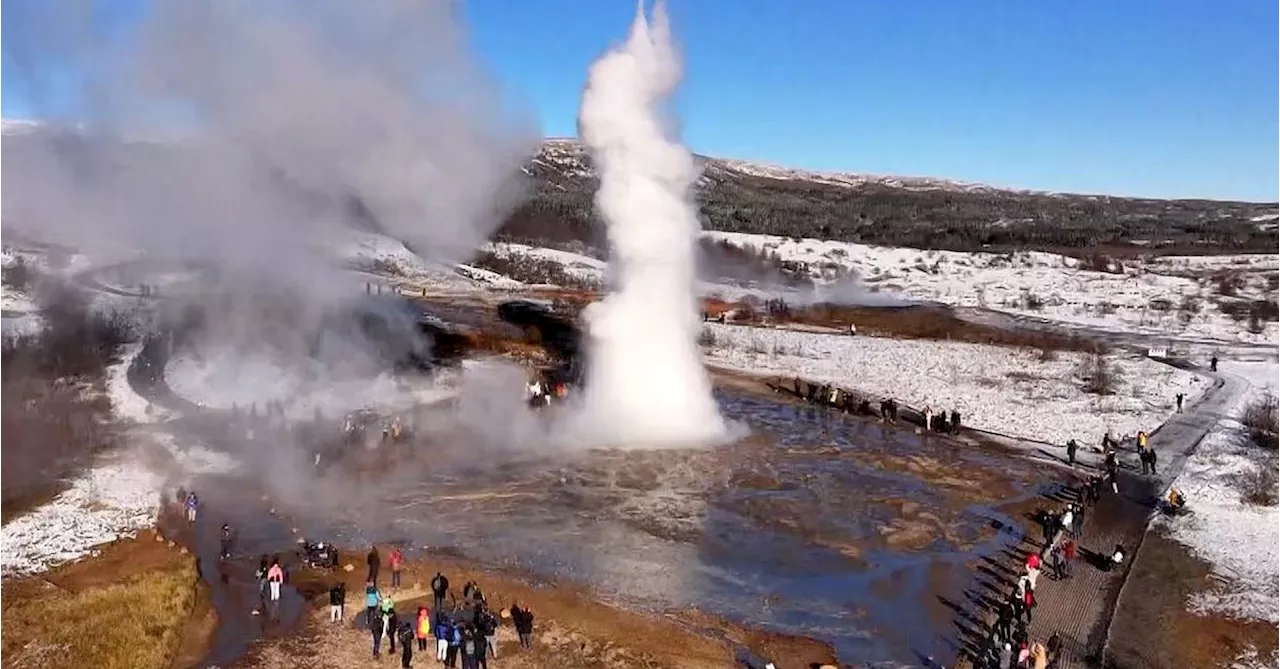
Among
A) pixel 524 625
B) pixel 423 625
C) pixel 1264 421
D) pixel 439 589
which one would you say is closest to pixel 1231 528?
pixel 1264 421

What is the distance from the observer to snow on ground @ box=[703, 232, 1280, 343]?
50.5m

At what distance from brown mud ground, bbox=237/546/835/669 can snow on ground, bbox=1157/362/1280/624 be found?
743 cm

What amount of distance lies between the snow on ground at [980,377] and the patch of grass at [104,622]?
21596mm

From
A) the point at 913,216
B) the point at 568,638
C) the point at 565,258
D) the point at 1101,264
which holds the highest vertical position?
the point at 913,216

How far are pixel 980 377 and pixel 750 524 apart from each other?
1911 cm

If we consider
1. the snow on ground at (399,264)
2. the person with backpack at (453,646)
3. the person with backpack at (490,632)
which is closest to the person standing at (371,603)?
the person with backpack at (453,646)

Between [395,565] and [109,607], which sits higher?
[395,565]

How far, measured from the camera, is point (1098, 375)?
34031 millimetres

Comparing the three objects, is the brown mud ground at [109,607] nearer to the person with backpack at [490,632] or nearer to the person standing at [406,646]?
the person standing at [406,646]

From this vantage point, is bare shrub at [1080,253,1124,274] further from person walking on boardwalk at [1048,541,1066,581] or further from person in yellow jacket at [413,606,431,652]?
person in yellow jacket at [413,606,431,652]

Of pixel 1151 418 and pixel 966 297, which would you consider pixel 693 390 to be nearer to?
pixel 1151 418

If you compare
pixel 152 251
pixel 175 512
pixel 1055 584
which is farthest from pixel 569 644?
pixel 152 251

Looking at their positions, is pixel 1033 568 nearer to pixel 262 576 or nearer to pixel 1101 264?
pixel 262 576

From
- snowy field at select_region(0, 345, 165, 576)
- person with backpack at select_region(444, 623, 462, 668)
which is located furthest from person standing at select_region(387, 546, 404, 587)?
snowy field at select_region(0, 345, 165, 576)
